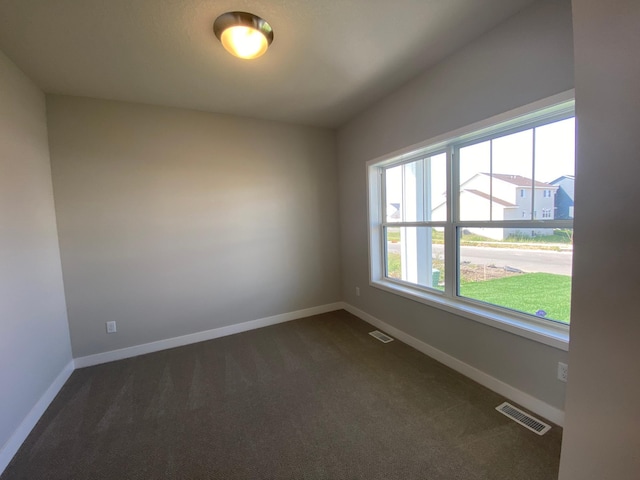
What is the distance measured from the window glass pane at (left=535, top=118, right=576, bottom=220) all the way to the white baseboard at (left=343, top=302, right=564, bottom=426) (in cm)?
126

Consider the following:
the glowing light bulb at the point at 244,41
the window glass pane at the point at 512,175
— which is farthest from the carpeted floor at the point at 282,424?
the glowing light bulb at the point at 244,41

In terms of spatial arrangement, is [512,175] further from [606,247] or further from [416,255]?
[606,247]

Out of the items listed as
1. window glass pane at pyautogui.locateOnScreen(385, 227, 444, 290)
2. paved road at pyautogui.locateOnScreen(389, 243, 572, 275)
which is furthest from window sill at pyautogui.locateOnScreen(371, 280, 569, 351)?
paved road at pyautogui.locateOnScreen(389, 243, 572, 275)

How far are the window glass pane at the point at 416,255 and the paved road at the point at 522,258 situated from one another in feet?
0.91

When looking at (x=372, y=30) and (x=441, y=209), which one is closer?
(x=372, y=30)

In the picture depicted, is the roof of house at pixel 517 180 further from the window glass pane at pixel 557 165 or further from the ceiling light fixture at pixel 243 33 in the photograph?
the ceiling light fixture at pixel 243 33

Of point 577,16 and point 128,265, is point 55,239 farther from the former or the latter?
point 577,16

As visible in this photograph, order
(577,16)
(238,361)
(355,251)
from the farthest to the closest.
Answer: (355,251) < (238,361) < (577,16)

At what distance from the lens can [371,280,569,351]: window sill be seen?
169 cm

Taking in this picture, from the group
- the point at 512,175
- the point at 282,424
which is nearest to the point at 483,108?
the point at 512,175

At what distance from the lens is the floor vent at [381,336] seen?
115 inches

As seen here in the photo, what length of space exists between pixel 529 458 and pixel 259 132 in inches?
148

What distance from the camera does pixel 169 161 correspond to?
2.91m

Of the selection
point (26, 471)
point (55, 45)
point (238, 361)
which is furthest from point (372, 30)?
point (26, 471)
